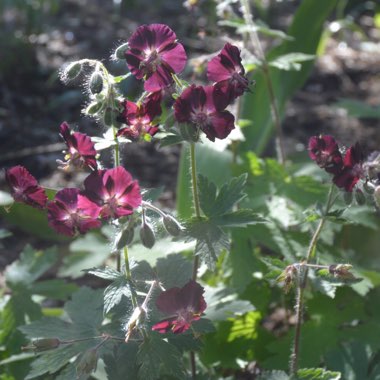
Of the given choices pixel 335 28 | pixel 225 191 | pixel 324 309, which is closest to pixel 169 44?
pixel 225 191

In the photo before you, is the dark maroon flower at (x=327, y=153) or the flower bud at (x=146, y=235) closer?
the flower bud at (x=146, y=235)

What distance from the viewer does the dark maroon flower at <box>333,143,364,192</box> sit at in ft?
4.67

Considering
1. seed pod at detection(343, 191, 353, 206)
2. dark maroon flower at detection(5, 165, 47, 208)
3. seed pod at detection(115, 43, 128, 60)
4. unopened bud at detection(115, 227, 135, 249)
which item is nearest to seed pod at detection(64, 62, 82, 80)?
seed pod at detection(115, 43, 128, 60)

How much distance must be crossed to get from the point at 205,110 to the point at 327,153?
0.88 ft

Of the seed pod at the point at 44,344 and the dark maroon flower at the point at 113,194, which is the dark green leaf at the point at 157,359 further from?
the dark maroon flower at the point at 113,194

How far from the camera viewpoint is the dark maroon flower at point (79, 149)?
1375 millimetres

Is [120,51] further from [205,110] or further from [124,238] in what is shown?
[124,238]

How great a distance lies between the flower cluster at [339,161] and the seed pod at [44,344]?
2.17 ft

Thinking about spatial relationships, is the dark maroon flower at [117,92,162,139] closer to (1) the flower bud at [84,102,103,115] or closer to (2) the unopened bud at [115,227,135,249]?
(1) the flower bud at [84,102,103,115]

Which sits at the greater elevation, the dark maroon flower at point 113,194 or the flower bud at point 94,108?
the flower bud at point 94,108

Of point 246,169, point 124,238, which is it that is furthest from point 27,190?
point 246,169

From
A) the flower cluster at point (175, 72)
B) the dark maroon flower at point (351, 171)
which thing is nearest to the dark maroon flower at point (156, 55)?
the flower cluster at point (175, 72)

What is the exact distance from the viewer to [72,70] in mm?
1450

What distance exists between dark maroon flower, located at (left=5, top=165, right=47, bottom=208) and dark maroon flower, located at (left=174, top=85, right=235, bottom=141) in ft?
1.01
